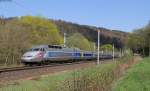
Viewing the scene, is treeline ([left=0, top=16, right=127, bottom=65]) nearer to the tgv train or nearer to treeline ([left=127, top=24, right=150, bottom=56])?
the tgv train

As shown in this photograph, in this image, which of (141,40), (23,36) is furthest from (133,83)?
(141,40)

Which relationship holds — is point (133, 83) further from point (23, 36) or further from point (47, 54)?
point (23, 36)

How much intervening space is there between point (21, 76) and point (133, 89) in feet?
26.1

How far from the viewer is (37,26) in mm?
87062

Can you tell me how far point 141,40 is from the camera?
97.3 meters

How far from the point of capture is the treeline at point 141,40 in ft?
312

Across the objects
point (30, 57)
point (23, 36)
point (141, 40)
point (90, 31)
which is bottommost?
point (30, 57)

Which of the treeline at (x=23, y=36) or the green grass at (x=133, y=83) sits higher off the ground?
the treeline at (x=23, y=36)

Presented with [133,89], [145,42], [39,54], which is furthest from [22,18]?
[133,89]

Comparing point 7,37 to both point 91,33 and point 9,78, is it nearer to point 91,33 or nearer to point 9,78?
point 9,78

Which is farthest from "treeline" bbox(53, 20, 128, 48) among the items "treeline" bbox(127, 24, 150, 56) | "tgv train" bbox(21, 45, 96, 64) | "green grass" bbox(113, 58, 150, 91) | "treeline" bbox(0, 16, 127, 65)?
"green grass" bbox(113, 58, 150, 91)

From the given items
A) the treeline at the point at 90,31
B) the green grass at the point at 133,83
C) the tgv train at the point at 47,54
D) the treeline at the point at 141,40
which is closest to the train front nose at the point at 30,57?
the tgv train at the point at 47,54

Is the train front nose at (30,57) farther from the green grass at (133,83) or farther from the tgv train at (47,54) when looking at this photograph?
the green grass at (133,83)

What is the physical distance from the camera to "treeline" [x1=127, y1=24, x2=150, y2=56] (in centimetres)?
9500
